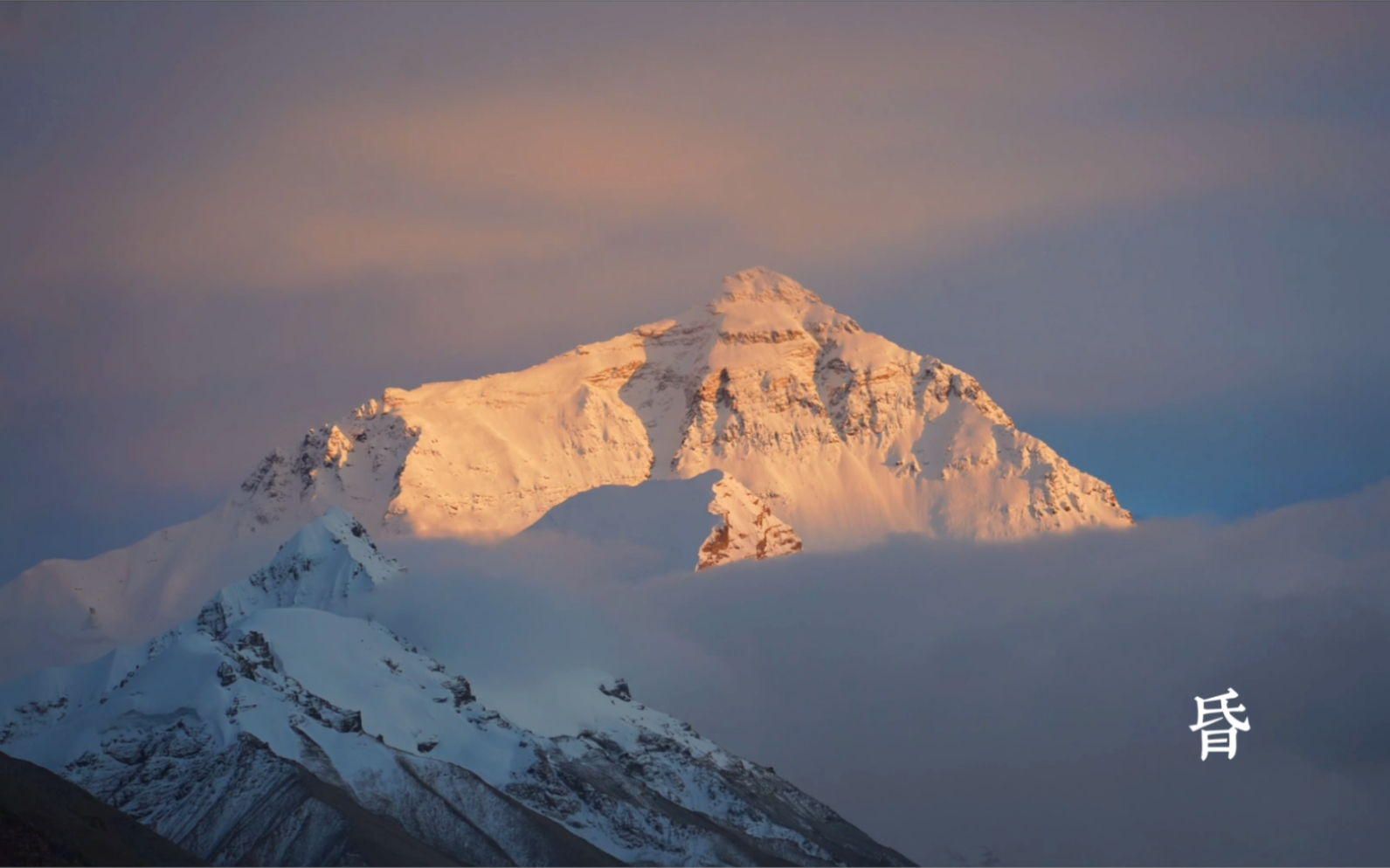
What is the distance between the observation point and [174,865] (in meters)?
197

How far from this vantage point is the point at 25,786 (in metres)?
192

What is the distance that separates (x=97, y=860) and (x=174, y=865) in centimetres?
1569

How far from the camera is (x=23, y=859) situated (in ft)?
579

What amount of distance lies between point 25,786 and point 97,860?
15083 millimetres

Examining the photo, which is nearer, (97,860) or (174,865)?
(97,860)

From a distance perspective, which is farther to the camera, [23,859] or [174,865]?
[174,865]

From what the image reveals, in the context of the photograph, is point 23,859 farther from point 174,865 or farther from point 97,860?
point 174,865

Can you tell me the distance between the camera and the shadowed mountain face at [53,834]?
7008 inches

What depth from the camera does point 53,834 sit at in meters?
183

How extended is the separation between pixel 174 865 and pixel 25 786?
55.3 ft

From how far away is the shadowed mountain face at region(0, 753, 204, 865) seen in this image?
178000 millimetres

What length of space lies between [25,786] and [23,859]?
1690 centimetres

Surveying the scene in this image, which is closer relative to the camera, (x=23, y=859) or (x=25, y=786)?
(x=23, y=859)

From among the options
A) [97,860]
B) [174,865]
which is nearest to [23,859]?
[97,860]
